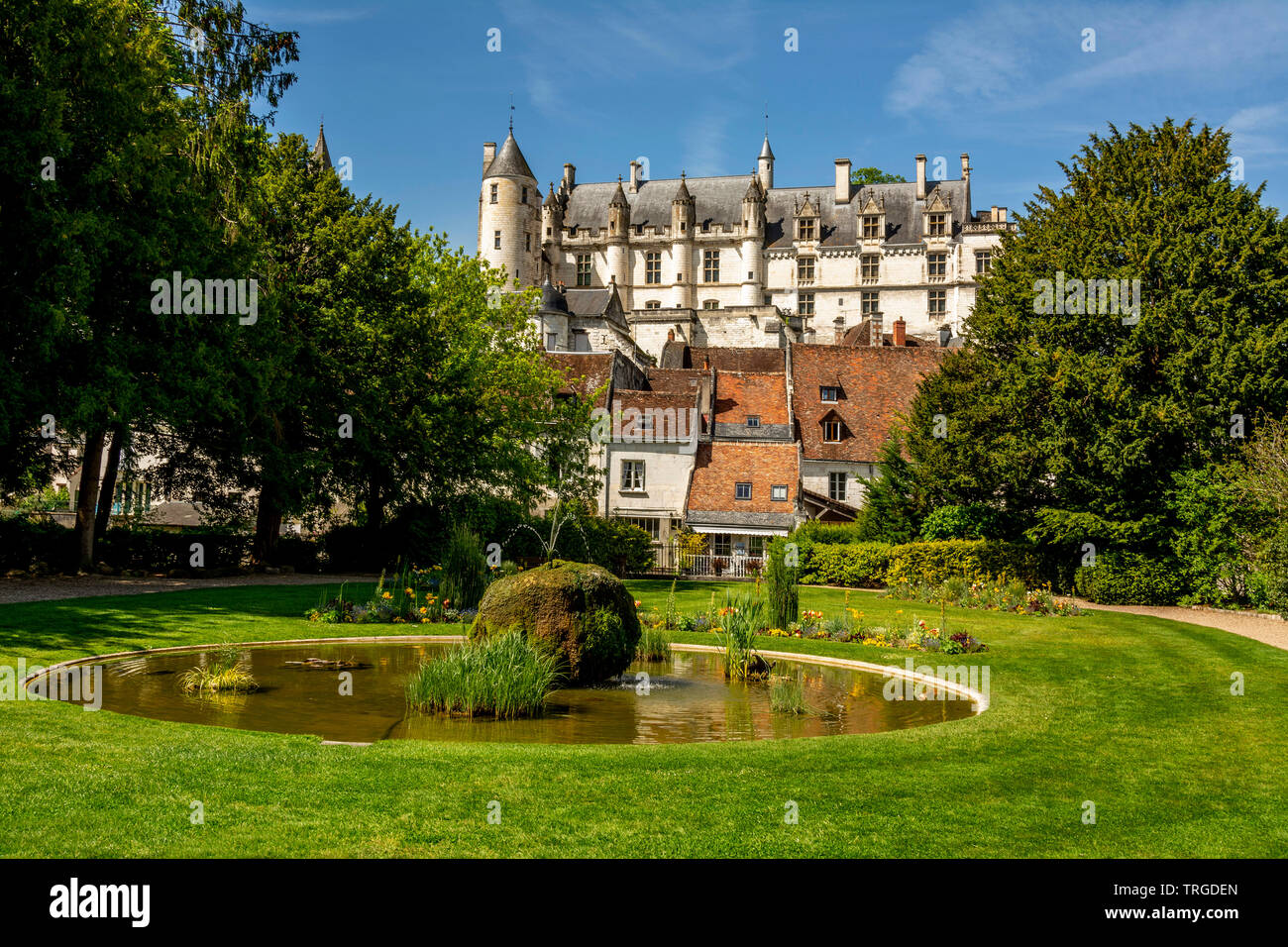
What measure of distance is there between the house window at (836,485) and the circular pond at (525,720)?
3224 cm

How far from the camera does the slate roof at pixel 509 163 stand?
100 m

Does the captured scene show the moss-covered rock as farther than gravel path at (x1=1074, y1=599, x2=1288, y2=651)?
No

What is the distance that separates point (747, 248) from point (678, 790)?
101 meters

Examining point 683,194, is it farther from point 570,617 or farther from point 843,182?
point 570,617

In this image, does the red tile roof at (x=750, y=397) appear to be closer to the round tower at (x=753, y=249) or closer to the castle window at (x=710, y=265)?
the round tower at (x=753, y=249)

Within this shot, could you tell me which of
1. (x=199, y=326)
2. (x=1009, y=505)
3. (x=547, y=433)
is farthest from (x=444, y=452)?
(x=1009, y=505)

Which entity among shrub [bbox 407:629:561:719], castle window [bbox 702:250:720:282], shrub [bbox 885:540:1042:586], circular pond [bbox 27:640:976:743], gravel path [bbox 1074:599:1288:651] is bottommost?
gravel path [bbox 1074:599:1288:651]

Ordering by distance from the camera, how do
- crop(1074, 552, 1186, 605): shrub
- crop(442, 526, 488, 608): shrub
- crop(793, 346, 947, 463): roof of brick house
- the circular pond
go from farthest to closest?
crop(793, 346, 947, 463): roof of brick house < crop(1074, 552, 1186, 605): shrub < crop(442, 526, 488, 608): shrub < the circular pond

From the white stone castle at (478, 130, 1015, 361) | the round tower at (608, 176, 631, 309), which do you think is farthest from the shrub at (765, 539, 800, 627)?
the round tower at (608, 176, 631, 309)

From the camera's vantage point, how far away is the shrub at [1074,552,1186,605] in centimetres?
3189

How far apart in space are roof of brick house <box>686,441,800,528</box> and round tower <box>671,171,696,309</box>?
63.0 meters

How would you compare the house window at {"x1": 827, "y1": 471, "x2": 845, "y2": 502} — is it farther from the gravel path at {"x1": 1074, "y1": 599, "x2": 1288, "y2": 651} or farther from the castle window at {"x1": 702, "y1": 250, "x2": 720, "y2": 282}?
the castle window at {"x1": 702, "y1": 250, "x2": 720, "y2": 282}

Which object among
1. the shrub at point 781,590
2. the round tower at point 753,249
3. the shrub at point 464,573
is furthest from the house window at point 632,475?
the round tower at point 753,249
